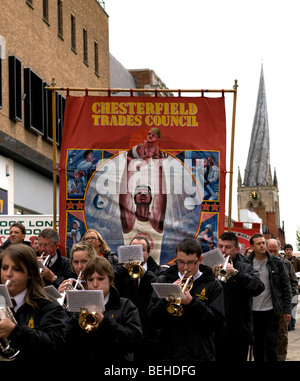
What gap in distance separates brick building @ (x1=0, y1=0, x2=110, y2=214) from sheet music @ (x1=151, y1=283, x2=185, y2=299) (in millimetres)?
22387

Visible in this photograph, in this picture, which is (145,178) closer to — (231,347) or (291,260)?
(231,347)

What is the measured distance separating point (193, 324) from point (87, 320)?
1679 millimetres

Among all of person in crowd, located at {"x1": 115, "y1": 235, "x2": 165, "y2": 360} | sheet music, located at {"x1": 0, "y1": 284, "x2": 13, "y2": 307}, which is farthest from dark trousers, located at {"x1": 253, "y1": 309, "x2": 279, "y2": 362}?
sheet music, located at {"x1": 0, "y1": 284, "x2": 13, "y2": 307}

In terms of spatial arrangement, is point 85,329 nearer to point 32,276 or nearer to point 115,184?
point 32,276

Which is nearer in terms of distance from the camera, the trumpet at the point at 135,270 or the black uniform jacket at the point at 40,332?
the black uniform jacket at the point at 40,332

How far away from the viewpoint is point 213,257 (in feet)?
31.7

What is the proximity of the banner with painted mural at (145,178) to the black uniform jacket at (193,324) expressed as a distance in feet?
19.4

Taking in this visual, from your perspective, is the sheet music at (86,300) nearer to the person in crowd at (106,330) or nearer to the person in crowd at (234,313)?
the person in crowd at (106,330)

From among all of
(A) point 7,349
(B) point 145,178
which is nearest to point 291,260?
(B) point 145,178

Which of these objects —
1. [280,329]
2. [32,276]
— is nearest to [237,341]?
[280,329]

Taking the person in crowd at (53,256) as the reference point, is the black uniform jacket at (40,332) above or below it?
below

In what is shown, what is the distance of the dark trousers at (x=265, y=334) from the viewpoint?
1252cm

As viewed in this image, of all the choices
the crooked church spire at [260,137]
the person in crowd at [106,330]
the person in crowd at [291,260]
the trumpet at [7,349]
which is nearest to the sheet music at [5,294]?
the trumpet at [7,349]
